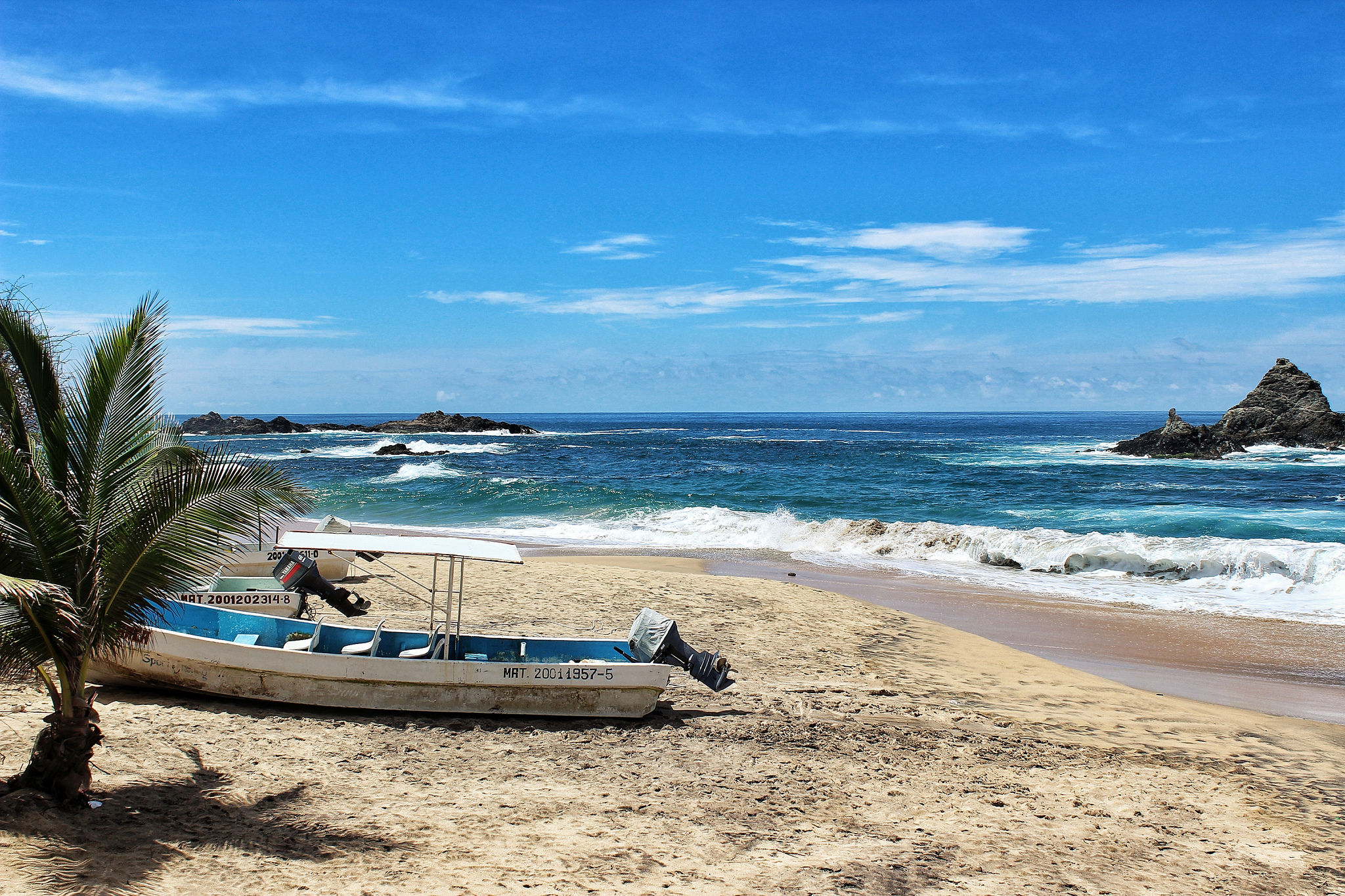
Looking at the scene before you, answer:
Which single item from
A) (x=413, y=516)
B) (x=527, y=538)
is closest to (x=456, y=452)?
(x=413, y=516)

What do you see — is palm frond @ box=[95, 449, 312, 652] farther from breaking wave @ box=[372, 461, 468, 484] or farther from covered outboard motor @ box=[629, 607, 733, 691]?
breaking wave @ box=[372, 461, 468, 484]

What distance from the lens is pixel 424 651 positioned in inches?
345

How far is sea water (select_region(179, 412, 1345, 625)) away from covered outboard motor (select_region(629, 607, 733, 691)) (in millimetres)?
4460

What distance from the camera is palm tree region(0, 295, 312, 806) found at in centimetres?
509

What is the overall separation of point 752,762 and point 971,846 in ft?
6.90

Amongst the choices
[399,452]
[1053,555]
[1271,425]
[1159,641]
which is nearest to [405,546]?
[1159,641]

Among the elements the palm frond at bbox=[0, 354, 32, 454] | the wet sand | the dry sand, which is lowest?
the wet sand

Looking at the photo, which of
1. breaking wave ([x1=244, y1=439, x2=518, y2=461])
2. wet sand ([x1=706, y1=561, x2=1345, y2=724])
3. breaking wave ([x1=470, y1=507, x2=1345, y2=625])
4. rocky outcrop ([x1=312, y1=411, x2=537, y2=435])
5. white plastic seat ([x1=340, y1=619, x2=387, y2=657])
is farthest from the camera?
rocky outcrop ([x1=312, y1=411, x2=537, y2=435])

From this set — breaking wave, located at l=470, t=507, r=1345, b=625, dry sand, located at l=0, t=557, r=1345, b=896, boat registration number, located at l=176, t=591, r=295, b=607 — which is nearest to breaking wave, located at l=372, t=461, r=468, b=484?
breaking wave, located at l=470, t=507, r=1345, b=625

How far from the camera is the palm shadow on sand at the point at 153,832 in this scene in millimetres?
4707

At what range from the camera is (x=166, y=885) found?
4.76 metres

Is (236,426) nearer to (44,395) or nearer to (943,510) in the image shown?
(943,510)

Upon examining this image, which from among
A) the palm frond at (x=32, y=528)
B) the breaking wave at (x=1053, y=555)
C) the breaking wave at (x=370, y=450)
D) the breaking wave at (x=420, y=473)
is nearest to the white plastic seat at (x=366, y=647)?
the palm frond at (x=32, y=528)

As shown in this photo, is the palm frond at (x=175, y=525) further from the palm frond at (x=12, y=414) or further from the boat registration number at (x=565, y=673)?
the boat registration number at (x=565, y=673)
